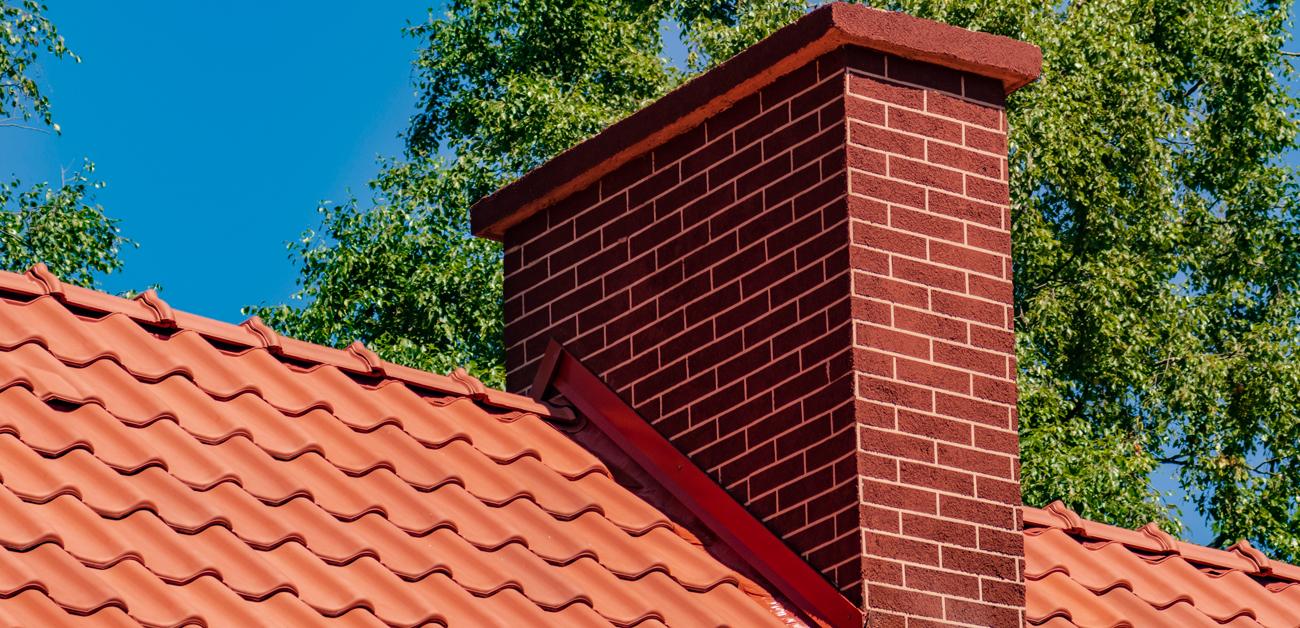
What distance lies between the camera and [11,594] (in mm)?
4598

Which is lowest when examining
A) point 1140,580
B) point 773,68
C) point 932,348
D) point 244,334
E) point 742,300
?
point 1140,580

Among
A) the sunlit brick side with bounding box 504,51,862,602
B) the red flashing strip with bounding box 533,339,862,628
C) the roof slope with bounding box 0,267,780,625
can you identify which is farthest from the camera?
the sunlit brick side with bounding box 504,51,862,602

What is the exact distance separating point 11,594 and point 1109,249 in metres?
22.5

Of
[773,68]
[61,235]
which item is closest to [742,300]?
[773,68]

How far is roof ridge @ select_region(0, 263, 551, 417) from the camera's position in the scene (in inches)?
247

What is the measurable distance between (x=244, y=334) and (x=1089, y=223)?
20.5 m

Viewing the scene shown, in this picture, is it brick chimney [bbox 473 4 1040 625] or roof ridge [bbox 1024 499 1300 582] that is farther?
roof ridge [bbox 1024 499 1300 582]

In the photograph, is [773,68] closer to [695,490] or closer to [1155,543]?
[695,490]

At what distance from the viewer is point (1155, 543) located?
745 centimetres

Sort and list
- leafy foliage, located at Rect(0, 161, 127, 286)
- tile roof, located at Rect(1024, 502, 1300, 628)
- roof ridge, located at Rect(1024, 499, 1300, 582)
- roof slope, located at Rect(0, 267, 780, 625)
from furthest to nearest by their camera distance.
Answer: leafy foliage, located at Rect(0, 161, 127, 286) → roof ridge, located at Rect(1024, 499, 1300, 582) → tile roof, located at Rect(1024, 502, 1300, 628) → roof slope, located at Rect(0, 267, 780, 625)

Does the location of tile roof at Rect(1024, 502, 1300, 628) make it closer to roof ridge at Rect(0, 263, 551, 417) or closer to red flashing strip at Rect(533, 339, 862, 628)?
red flashing strip at Rect(533, 339, 862, 628)

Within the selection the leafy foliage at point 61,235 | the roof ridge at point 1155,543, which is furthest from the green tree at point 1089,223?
the roof ridge at point 1155,543

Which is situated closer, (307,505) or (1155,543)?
(307,505)

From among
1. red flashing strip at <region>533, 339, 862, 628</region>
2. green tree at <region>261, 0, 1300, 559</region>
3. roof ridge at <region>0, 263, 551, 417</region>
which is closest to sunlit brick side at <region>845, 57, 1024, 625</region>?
red flashing strip at <region>533, 339, 862, 628</region>
